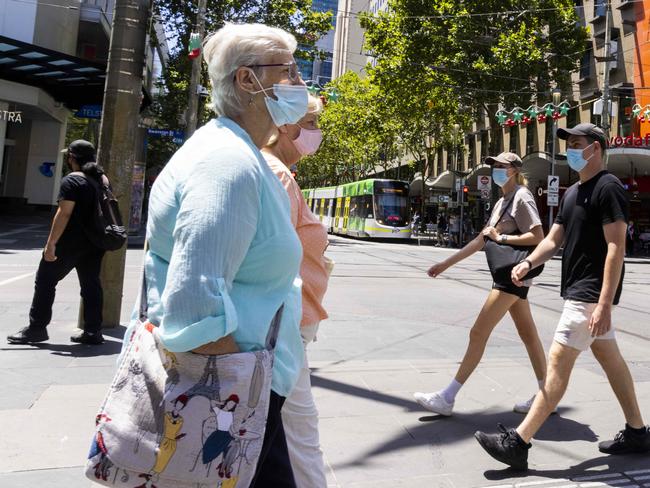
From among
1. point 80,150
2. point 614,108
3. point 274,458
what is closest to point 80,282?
point 80,150

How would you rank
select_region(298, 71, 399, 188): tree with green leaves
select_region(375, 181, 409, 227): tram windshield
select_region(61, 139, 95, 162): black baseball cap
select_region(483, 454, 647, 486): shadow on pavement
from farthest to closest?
select_region(298, 71, 399, 188): tree with green leaves < select_region(375, 181, 409, 227): tram windshield < select_region(61, 139, 95, 162): black baseball cap < select_region(483, 454, 647, 486): shadow on pavement

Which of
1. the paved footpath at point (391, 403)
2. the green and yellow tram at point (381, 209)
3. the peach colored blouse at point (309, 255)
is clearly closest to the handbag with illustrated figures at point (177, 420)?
the peach colored blouse at point (309, 255)

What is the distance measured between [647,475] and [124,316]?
19.3ft

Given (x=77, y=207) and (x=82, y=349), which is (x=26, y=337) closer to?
(x=82, y=349)

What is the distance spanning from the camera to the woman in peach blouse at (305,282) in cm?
213

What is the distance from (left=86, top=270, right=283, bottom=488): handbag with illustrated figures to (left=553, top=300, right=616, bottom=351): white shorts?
7.91ft

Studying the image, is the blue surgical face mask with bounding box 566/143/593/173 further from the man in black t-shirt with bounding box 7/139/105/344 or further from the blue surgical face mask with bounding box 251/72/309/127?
the man in black t-shirt with bounding box 7/139/105/344

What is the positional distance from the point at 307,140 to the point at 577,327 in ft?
5.89

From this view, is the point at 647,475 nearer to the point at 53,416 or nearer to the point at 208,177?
the point at 208,177

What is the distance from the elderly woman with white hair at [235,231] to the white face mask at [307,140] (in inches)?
36.7

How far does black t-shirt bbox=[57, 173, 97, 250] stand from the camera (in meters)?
5.40

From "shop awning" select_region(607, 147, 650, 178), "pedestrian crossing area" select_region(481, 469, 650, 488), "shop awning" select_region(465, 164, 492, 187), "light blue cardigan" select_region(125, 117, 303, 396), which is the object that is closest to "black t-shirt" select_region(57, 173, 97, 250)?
"pedestrian crossing area" select_region(481, 469, 650, 488)

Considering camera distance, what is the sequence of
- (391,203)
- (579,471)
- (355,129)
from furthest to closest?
(355,129)
(391,203)
(579,471)

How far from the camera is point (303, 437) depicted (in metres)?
2.15
